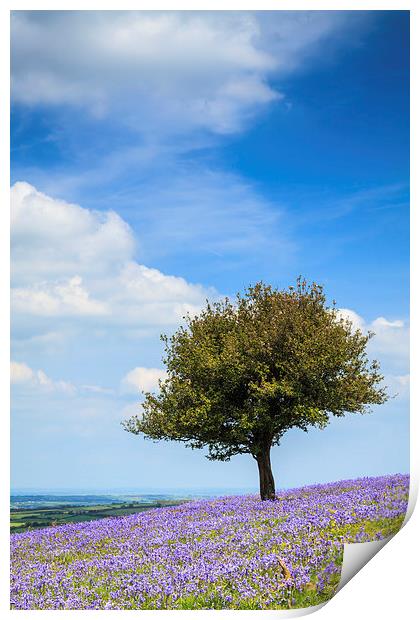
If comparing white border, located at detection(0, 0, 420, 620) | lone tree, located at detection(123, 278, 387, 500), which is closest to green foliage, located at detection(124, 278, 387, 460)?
lone tree, located at detection(123, 278, 387, 500)

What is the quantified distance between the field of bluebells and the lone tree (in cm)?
125

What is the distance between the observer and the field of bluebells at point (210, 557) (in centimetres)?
581

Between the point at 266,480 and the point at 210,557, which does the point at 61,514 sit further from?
the point at 266,480

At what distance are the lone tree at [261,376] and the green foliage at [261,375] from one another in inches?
0.5

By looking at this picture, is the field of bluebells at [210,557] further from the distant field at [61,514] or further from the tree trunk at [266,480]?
the tree trunk at [266,480]

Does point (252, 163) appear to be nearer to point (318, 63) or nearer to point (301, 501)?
point (318, 63)

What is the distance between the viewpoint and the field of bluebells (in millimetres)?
5809

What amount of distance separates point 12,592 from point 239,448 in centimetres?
400

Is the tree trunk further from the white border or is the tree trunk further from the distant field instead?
the white border

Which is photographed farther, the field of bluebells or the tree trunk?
the tree trunk

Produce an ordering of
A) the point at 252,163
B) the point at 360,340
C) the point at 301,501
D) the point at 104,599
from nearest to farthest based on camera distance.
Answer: the point at 104,599, the point at 252,163, the point at 301,501, the point at 360,340

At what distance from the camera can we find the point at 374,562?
256 inches
